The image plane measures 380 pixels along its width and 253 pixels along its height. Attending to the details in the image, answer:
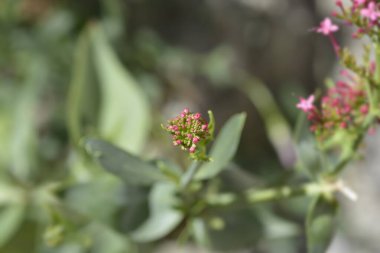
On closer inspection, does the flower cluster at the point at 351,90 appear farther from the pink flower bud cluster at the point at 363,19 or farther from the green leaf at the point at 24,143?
the green leaf at the point at 24,143

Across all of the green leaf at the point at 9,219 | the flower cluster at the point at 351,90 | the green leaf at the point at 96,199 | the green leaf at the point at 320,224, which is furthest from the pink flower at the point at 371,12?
the green leaf at the point at 9,219

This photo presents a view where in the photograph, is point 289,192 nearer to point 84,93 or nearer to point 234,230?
point 234,230

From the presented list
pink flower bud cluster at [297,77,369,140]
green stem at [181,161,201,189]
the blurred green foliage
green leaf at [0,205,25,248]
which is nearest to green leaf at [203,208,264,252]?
the blurred green foliage

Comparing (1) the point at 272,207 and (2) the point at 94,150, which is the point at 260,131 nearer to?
(1) the point at 272,207

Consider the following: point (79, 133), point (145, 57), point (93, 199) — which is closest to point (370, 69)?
point (93, 199)

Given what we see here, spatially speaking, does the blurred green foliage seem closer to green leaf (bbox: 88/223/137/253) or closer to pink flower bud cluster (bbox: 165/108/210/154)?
green leaf (bbox: 88/223/137/253)

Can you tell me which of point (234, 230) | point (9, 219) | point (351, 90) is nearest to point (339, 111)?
point (351, 90)
